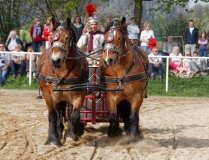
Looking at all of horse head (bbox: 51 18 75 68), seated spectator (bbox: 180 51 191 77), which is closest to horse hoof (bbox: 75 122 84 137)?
horse head (bbox: 51 18 75 68)

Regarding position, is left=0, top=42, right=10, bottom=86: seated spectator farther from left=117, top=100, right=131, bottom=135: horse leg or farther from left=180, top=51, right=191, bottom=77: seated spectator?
left=117, top=100, right=131, bottom=135: horse leg

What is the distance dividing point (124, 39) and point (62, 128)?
1.67 meters

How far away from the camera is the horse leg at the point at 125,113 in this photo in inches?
336

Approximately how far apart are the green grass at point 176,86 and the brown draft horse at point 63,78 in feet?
25.9

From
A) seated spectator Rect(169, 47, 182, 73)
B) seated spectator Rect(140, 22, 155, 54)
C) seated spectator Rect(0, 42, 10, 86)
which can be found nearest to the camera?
seated spectator Rect(169, 47, 182, 73)

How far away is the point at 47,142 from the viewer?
795 cm

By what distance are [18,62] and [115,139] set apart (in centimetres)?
916

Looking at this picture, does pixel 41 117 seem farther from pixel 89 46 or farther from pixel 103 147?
pixel 103 147

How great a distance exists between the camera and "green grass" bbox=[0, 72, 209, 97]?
15883 mm

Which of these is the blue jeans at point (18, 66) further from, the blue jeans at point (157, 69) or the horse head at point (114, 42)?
A: the horse head at point (114, 42)

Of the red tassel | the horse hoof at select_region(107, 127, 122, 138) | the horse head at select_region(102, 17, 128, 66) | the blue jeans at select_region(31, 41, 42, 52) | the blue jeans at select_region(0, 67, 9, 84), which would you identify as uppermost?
the red tassel

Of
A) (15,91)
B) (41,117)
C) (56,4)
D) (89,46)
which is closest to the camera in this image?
(89,46)

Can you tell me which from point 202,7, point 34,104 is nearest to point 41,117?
point 34,104

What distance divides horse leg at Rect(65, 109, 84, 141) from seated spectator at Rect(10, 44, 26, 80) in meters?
8.54
